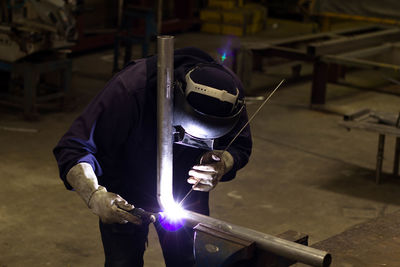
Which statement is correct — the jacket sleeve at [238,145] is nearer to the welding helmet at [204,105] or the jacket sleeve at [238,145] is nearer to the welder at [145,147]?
the welder at [145,147]

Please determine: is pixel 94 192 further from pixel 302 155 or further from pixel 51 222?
pixel 302 155

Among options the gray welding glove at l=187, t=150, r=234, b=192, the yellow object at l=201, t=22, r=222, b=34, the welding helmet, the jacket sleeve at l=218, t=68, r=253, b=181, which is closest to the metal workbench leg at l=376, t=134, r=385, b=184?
the jacket sleeve at l=218, t=68, r=253, b=181

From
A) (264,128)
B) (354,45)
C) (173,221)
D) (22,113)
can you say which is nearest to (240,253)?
(173,221)

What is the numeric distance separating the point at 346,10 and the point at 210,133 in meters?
8.26

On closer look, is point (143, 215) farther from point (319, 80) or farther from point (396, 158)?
point (319, 80)

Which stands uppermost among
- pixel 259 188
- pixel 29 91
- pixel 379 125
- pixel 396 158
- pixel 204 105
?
pixel 204 105

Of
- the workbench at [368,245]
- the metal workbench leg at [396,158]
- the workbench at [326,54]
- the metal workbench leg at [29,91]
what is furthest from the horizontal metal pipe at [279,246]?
the workbench at [326,54]

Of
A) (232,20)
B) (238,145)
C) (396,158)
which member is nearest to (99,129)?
(238,145)

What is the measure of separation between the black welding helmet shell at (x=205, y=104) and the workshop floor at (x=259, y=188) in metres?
1.94

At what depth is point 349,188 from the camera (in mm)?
5387

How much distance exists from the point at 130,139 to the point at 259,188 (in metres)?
2.88

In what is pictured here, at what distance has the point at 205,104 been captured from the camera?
2.29m

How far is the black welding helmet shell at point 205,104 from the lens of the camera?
7.48 ft

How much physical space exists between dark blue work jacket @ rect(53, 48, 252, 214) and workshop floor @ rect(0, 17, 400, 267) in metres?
1.52
